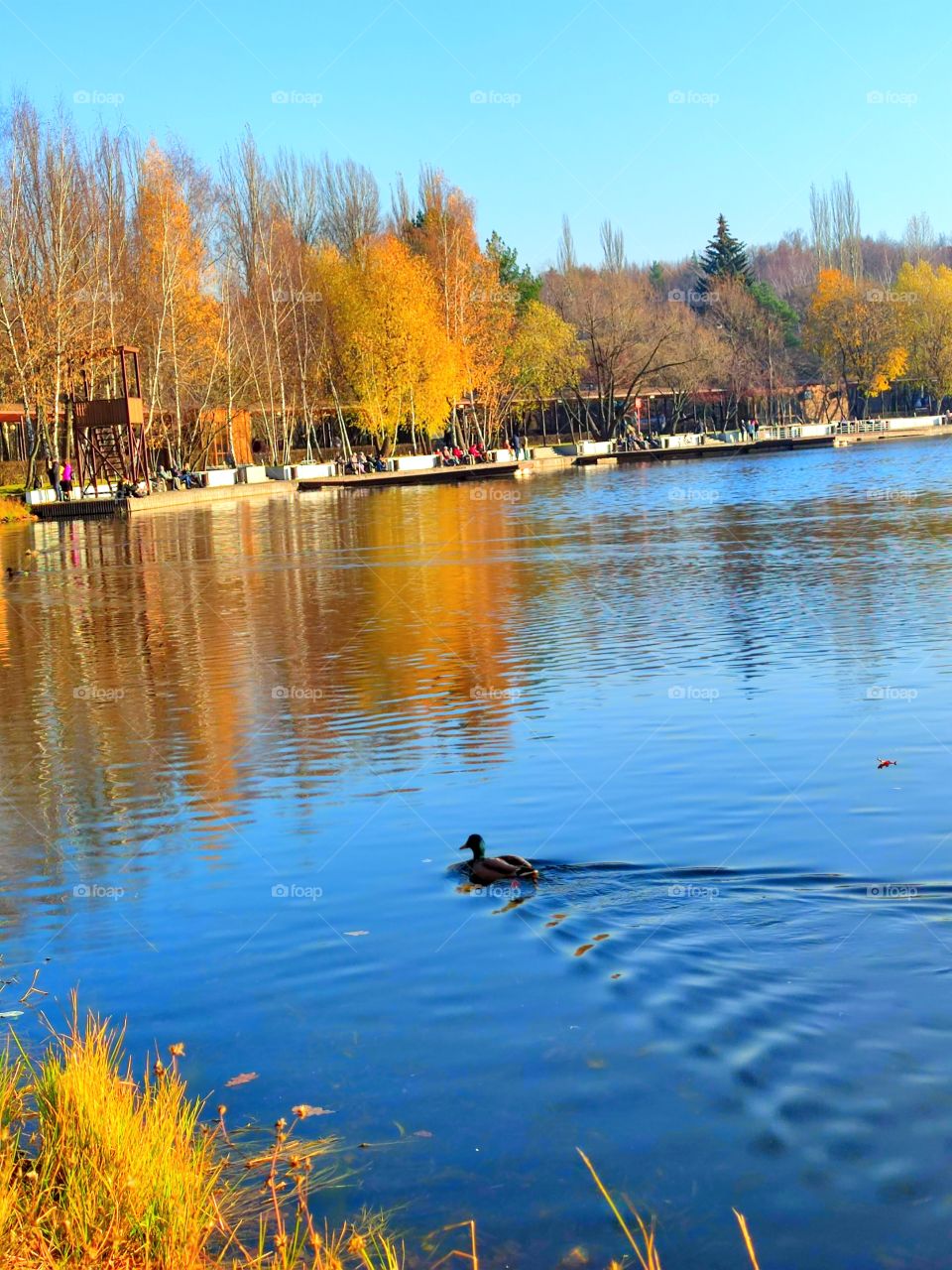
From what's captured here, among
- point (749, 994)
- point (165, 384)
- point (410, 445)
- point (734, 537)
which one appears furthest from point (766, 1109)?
point (410, 445)

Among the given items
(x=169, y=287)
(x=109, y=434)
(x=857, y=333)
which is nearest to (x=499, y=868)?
(x=109, y=434)

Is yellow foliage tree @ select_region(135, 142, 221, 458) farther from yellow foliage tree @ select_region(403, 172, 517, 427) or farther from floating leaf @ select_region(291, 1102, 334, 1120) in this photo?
floating leaf @ select_region(291, 1102, 334, 1120)

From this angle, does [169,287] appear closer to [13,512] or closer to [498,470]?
[13,512]

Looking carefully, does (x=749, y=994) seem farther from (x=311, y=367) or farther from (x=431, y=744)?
(x=311, y=367)

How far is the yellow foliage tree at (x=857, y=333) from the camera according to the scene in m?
104

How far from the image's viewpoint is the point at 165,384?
62.6m

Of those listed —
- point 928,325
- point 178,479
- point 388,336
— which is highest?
point 928,325

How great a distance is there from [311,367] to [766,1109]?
7239 centimetres

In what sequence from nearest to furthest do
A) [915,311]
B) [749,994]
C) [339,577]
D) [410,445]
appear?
1. [749,994]
2. [339,577]
3. [410,445]
4. [915,311]

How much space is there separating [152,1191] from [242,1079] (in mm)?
1411

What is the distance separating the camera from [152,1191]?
13.3ft

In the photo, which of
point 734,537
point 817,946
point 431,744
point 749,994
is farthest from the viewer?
point 734,537

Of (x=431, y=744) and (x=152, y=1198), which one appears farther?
(x=431, y=744)

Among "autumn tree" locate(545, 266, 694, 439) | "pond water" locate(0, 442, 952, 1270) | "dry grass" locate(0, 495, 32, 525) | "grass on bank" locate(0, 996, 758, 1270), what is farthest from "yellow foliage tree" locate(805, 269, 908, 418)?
"grass on bank" locate(0, 996, 758, 1270)
